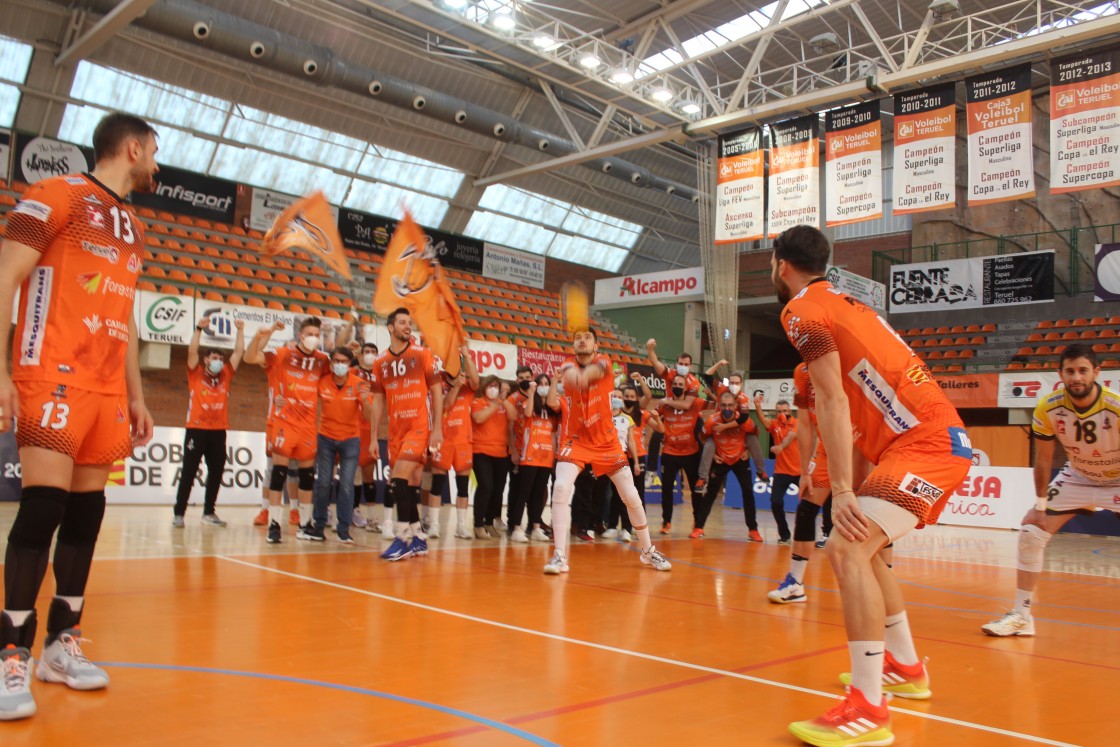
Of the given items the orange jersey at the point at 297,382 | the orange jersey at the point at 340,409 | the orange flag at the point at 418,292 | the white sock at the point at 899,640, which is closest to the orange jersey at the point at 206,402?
the orange jersey at the point at 297,382

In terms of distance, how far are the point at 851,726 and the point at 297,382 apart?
708cm

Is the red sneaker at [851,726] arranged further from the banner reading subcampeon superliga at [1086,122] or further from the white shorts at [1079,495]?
the banner reading subcampeon superliga at [1086,122]

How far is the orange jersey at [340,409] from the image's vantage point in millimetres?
8602

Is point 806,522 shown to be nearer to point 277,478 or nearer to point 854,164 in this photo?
point 277,478

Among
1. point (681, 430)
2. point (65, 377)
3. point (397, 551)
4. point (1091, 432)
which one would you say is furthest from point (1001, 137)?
point (65, 377)

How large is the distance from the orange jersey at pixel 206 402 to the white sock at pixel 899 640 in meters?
7.38

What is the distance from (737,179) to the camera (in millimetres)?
16734

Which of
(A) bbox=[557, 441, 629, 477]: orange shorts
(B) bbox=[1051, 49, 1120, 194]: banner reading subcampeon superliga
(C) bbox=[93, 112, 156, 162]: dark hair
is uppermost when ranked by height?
(B) bbox=[1051, 49, 1120, 194]: banner reading subcampeon superliga

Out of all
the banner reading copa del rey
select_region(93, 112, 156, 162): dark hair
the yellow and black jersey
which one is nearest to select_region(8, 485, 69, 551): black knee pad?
select_region(93, 112, 156, 162): dark hair

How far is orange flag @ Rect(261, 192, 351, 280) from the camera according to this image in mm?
12148

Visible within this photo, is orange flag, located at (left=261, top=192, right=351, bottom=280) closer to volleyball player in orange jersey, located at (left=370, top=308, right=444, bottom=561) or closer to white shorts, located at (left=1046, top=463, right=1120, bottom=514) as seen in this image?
volleyball player in orange jersey, located at (left=370, top=308, right=444, bottom=561)

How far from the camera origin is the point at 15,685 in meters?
2.94

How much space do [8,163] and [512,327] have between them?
12.6 m

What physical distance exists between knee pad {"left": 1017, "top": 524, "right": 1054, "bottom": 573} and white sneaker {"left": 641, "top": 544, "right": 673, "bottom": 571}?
9.63ft
